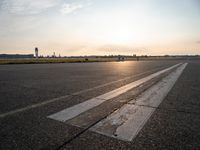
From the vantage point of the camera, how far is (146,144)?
2348 millimetres

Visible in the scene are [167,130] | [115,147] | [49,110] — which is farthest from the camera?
[49,110]

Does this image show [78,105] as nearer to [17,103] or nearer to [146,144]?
[17,103]

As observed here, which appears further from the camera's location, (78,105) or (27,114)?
(78,105)

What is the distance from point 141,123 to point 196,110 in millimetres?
1636

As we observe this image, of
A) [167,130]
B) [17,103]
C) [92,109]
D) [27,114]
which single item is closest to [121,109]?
[92,109]

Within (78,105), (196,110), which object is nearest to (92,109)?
(78,105)

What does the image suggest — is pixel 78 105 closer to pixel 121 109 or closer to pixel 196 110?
pixel 121 109

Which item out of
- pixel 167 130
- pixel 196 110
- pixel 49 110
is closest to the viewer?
pixel 167 130

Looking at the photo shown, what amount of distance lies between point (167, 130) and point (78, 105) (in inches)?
81.7

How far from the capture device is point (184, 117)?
3484mm

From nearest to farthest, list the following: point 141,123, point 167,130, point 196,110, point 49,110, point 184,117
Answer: point 167,130 < point 141,123 < point 184,117 < point 49,110 < point 196,110

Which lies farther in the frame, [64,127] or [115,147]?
[64,127]

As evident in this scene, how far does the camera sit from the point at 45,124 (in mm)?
2975

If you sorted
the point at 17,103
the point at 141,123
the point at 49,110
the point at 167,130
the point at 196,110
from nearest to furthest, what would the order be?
the point at 167,130 → the point at 141,123 → the point at 49,110 → the point at 196,110 → the point at 17,103
